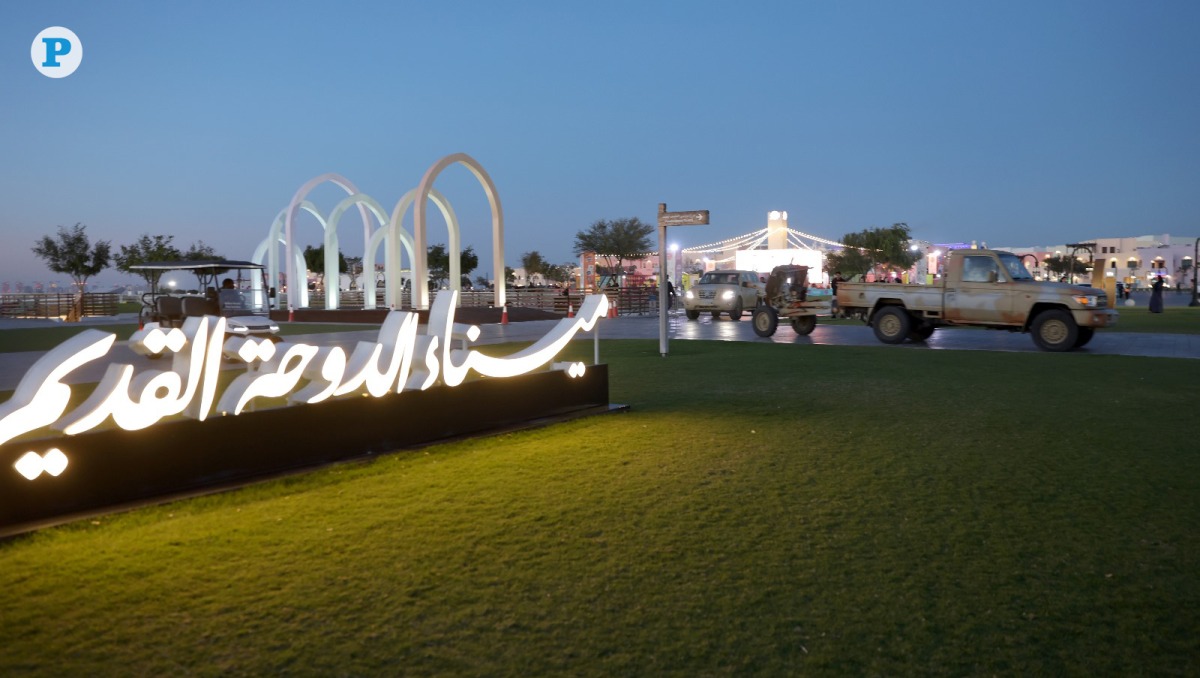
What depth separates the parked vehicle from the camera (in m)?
17.8

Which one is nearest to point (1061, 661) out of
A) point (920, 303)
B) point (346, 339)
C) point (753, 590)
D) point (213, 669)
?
point (753, 590)

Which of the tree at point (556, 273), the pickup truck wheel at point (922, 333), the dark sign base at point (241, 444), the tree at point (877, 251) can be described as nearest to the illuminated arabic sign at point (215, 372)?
the dark sign base at point (241, 444)

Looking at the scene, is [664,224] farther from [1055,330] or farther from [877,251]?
[877,251]

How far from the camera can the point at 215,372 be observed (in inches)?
247

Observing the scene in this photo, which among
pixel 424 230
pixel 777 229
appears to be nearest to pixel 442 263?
pixel 424 230

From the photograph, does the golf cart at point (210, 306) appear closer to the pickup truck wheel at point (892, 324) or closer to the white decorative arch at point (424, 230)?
the white decorative arch at point (424, 230)

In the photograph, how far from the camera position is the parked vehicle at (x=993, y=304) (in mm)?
17750

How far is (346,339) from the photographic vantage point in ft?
73.5

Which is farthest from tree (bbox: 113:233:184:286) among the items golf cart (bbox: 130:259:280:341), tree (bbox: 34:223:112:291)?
golf cart (bbox: 130:259:280:341)

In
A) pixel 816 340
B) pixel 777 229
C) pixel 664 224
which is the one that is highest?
pixel 777 229

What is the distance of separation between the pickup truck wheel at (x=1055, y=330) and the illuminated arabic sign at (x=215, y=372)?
41.7 ft

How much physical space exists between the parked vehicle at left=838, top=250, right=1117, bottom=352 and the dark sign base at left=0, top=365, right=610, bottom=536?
1253 cm

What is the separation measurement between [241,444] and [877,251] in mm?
96389

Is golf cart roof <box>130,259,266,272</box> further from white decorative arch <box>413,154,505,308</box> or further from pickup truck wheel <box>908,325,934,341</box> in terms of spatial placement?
pickup truck wheel <box>908,325,934,341</box>
